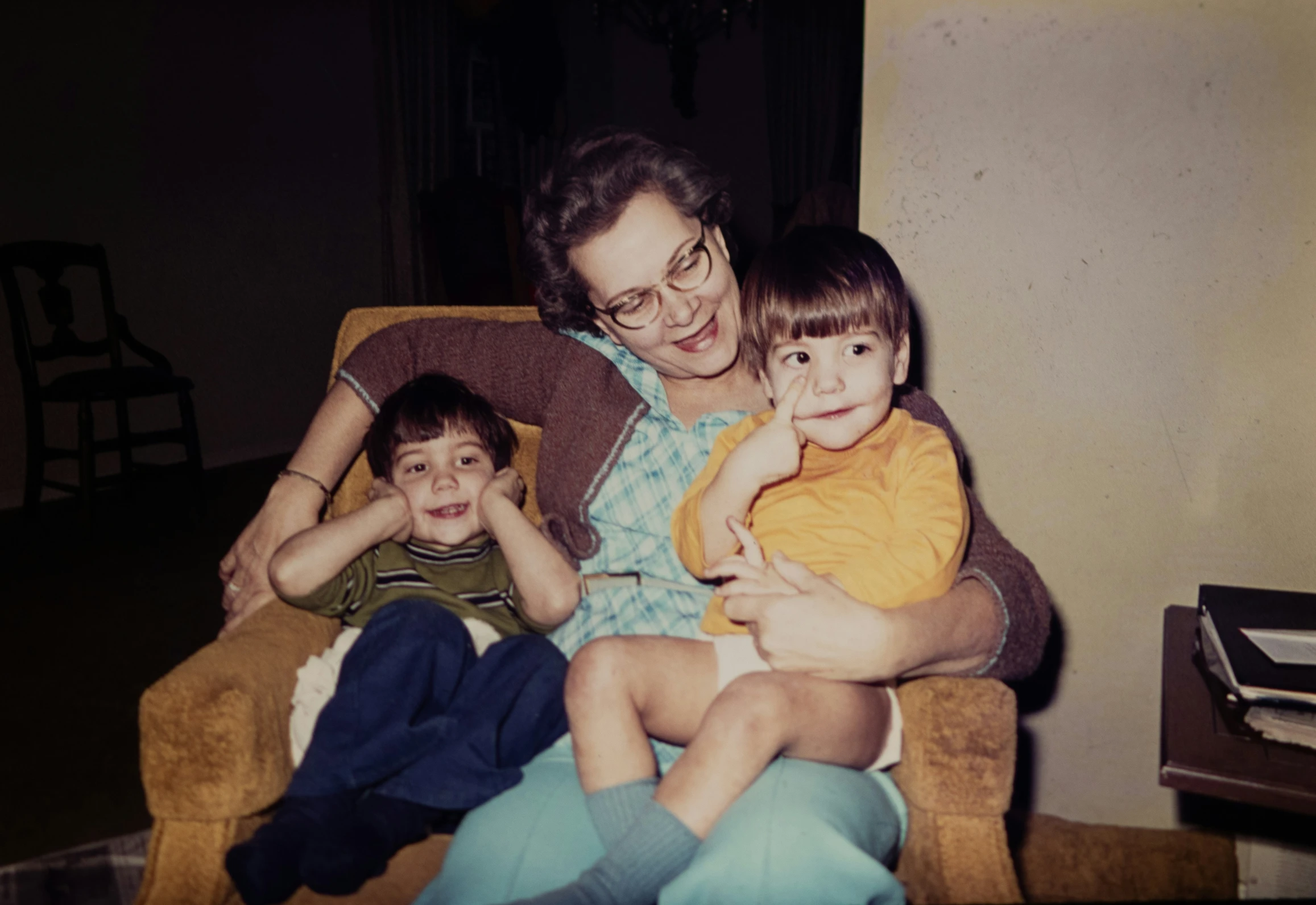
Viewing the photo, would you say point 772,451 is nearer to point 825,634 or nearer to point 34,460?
point 825,634

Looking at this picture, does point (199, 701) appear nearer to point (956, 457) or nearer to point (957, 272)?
point (956, 457)

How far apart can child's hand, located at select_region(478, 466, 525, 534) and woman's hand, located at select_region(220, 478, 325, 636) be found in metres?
0.28

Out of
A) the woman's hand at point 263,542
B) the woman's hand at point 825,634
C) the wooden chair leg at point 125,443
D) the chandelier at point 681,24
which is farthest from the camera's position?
the chandelier at point 681,24

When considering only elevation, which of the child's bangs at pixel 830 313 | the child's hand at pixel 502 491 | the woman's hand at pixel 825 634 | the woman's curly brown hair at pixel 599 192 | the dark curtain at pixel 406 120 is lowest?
the woman's hand at pixel 825 634

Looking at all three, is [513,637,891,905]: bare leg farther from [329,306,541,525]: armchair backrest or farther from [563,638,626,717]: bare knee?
[329,306,541,525]: armchair backrest

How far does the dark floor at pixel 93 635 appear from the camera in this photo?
1.99 metres

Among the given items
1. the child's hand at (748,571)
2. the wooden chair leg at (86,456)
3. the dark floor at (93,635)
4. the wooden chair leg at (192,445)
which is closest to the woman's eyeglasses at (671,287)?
the child's hand at (748,571)

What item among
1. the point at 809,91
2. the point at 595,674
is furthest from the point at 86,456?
the point at 809,91

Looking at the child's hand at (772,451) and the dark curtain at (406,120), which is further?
the dark curtain at (406,120)

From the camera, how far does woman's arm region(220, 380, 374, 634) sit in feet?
4.38

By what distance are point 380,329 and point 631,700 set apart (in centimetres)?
83

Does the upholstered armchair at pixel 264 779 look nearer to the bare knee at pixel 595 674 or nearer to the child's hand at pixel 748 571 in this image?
the child's hand at pixel 748 571

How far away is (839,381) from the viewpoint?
109 centimetres

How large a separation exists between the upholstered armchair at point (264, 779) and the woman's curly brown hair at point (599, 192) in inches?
26.6
